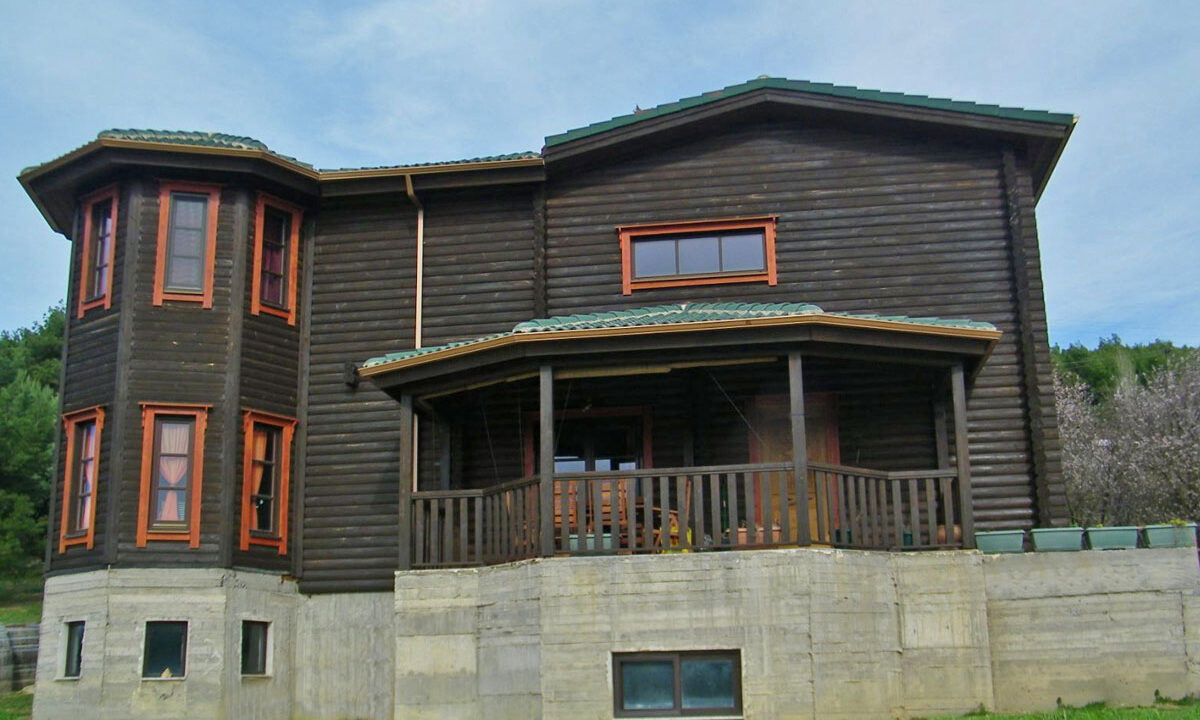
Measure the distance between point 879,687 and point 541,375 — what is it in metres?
5.18

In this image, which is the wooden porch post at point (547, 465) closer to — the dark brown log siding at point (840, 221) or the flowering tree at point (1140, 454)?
the dark brown log siding at point (840, 221)

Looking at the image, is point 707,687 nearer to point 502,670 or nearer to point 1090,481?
point 502,670

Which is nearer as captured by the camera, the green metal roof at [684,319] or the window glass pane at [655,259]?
the green metal roof at [684,319]

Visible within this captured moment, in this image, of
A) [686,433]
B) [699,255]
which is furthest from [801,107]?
[686,433]

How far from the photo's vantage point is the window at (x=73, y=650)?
53.7ft

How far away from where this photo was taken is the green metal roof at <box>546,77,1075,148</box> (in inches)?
672

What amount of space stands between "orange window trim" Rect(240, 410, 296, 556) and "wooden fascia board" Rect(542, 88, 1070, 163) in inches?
214

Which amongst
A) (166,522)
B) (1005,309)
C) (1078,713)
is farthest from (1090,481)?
(166,522)

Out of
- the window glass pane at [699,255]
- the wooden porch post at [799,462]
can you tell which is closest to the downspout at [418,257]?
the window glass pane at [699,255]

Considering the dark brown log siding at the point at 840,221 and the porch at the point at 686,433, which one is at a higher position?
the dark brown log siding at the point at 840,221

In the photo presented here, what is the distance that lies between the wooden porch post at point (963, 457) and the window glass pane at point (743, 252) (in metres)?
3.99

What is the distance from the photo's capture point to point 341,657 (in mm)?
17156

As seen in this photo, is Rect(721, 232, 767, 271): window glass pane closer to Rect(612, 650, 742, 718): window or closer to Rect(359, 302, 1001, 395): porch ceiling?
Rect(359, 302, 1001, 395): porch ceiling

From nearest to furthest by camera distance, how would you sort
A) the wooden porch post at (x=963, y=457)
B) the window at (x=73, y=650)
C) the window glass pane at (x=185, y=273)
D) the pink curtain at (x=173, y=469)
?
the wooden porch post at (x=963, y=457), the window at (x=73, y=650), the pink curtain at (x=173, y=469), the window glass pane at (x=185, y=273)
